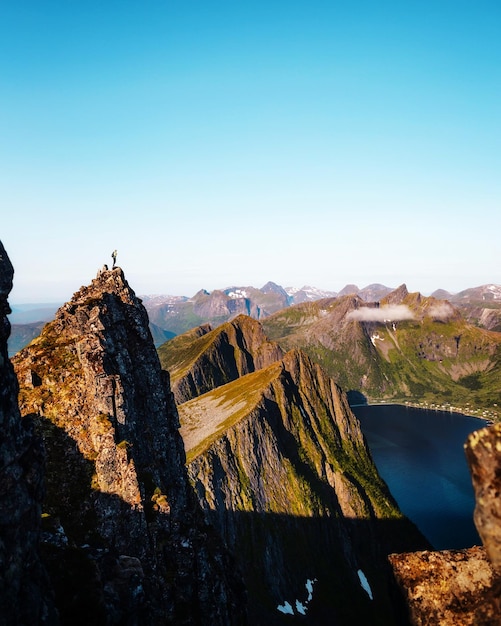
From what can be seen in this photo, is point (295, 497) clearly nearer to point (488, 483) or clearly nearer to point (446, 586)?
point (446, 586)

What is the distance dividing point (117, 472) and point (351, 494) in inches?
5164

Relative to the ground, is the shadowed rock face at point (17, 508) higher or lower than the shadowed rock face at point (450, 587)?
higher

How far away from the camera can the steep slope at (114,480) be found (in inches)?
930

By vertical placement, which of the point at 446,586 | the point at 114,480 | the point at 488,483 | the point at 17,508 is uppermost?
the point at 488,483

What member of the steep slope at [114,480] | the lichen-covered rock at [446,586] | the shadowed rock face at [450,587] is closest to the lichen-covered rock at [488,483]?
the shadowed rock face at [450,587]

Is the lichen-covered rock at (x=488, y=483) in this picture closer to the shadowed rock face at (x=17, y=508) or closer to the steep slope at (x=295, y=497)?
the shadowed rock face at (x=17, y=508)

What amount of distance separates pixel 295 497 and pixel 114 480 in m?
112

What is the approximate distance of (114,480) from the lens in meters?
31.8

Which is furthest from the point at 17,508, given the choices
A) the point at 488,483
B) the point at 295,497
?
the point at 295,497

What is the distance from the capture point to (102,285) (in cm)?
4569

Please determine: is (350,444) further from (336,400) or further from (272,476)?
(272,476)

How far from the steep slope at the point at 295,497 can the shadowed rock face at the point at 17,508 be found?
76141mm

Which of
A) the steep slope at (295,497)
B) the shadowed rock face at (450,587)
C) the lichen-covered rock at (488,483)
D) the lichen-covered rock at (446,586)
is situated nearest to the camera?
the lichen-covered rock at (488,483)

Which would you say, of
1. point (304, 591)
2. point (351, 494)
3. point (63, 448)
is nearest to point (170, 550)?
point (63, 448)
